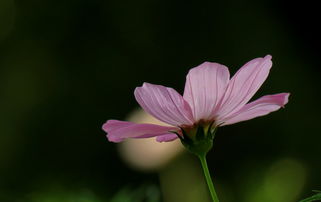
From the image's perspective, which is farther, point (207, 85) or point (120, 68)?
point (120, 68)

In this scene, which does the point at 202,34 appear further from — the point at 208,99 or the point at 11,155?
the point at 208,99

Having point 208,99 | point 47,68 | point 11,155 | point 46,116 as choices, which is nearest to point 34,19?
point 47,68

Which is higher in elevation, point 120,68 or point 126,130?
point 120,68

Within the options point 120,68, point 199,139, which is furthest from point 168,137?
point 120,68

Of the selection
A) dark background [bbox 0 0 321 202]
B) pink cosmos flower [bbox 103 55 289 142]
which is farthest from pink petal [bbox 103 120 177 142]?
dark background [bbox 0 0 321 202]

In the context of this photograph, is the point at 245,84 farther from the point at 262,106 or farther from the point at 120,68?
the point at 120,68

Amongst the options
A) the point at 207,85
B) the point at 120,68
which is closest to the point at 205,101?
the point at 207,85
